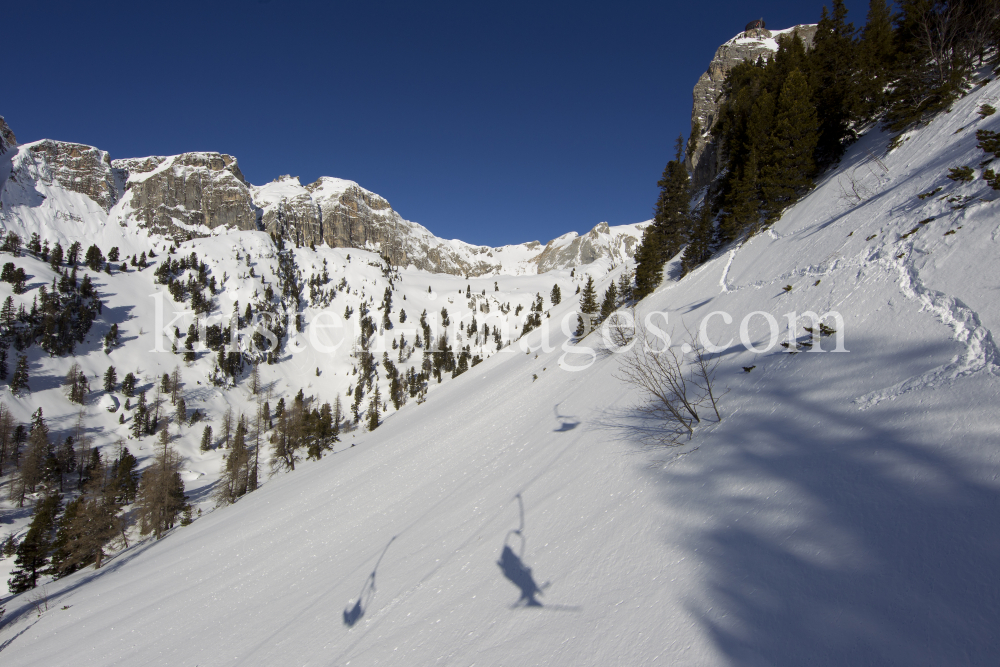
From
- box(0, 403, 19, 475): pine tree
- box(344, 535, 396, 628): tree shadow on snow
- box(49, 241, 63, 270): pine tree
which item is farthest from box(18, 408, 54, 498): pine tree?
box(344, 535, 396, 628): tree shadow on snow

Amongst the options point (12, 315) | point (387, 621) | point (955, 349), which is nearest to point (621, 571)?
point (387, 621)

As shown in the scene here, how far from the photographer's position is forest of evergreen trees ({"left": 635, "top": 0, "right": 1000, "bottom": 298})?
14.5m

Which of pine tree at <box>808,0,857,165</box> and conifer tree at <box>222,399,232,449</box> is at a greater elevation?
pine tree at <box>808,0,857,165</box>

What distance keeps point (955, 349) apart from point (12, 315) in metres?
138

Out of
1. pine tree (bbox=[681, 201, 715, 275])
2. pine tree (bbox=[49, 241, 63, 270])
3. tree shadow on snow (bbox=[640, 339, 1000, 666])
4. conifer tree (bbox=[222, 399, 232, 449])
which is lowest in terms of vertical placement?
conifer tree (bbox=[222, 399, 232, 449])

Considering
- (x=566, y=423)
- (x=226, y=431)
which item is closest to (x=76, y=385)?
(x=226, y=431)

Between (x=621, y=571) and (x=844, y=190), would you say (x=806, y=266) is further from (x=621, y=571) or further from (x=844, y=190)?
(x=621, y=571)

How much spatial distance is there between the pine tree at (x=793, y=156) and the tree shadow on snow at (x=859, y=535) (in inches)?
755

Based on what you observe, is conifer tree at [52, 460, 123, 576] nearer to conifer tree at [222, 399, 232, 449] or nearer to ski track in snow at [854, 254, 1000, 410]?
conifer tree at [222, 399, 232, 449]

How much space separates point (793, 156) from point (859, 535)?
2391 cm

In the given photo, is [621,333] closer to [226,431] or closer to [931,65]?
[931,65]

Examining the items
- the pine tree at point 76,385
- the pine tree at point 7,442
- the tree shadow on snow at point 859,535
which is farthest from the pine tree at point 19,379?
the tree shadow on snow at point 859,535

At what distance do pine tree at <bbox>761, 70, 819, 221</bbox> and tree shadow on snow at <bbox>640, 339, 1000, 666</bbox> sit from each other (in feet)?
62.9

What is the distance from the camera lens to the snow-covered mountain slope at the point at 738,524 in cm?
299
